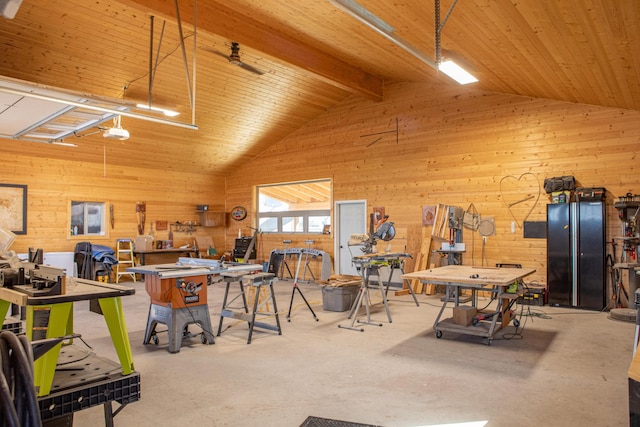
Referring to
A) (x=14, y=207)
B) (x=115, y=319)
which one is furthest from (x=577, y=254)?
(x=14, y=207)

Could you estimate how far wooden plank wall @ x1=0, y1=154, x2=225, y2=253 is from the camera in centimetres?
923

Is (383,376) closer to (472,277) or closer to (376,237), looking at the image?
(472,277)

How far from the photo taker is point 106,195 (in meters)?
10.4

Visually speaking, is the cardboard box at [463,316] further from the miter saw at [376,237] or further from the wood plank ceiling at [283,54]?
the wood plank ceiling at [283,54]

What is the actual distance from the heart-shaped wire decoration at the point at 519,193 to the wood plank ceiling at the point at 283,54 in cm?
149

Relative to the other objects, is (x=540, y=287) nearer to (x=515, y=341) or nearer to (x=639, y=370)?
(x=515, y=341)

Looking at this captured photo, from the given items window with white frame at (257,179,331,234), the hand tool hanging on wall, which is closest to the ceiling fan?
window with white frame at (257,179,331,234)

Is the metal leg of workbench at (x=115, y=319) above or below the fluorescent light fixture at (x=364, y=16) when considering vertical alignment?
below

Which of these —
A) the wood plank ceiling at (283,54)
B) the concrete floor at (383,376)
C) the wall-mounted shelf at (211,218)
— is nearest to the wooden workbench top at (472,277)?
the concrete floor at (383,376)

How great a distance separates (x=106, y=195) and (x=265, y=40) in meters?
5.88

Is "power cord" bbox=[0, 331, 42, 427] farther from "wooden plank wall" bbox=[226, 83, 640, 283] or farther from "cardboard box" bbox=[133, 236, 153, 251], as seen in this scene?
"cardboard box" bbox=[133, 236, 153, 251]

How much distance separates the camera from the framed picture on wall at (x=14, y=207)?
8.85 metres

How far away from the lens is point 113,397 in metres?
2.54

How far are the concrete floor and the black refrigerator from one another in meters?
0.92
